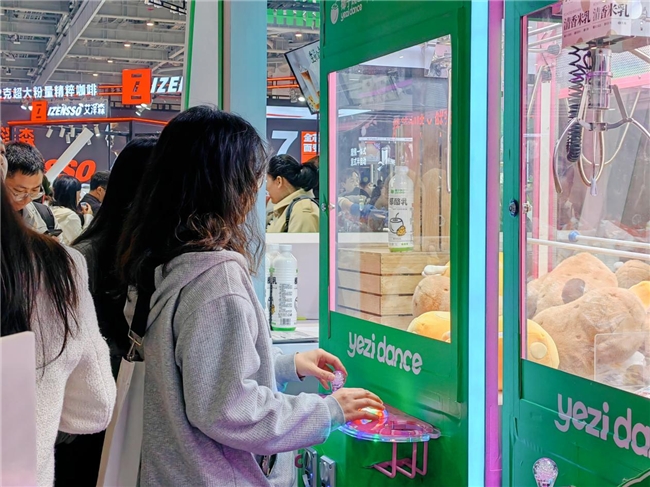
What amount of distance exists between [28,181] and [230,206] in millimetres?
2143

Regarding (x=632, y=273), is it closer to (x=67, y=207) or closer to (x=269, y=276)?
(x=269, y=276)

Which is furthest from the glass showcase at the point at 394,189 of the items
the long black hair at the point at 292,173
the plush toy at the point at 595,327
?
the long black hair at the point at 292,173

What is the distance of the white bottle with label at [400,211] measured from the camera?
97.8 inches

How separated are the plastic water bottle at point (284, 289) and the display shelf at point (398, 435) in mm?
1163

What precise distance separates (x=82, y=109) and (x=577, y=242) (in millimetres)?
10676

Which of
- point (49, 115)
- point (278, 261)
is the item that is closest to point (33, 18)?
point (49, 115)

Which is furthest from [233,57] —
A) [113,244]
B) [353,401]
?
[353,401]

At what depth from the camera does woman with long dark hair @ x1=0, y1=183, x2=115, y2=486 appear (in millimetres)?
→ 786

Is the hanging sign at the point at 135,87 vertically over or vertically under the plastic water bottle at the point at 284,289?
over

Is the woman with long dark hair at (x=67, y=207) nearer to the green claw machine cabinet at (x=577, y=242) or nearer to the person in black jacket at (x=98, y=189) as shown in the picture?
the person in black jacket at (x=98, y=189)

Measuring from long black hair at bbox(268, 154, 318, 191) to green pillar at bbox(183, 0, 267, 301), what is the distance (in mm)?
1539

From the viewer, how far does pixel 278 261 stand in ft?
10.9

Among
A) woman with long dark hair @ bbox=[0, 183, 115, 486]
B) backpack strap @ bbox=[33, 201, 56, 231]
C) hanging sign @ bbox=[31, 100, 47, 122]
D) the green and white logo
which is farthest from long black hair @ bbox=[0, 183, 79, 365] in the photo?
hanging sign @ bbox=[31, 100, 47, 122]

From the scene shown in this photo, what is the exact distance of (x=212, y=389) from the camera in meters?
1.56
